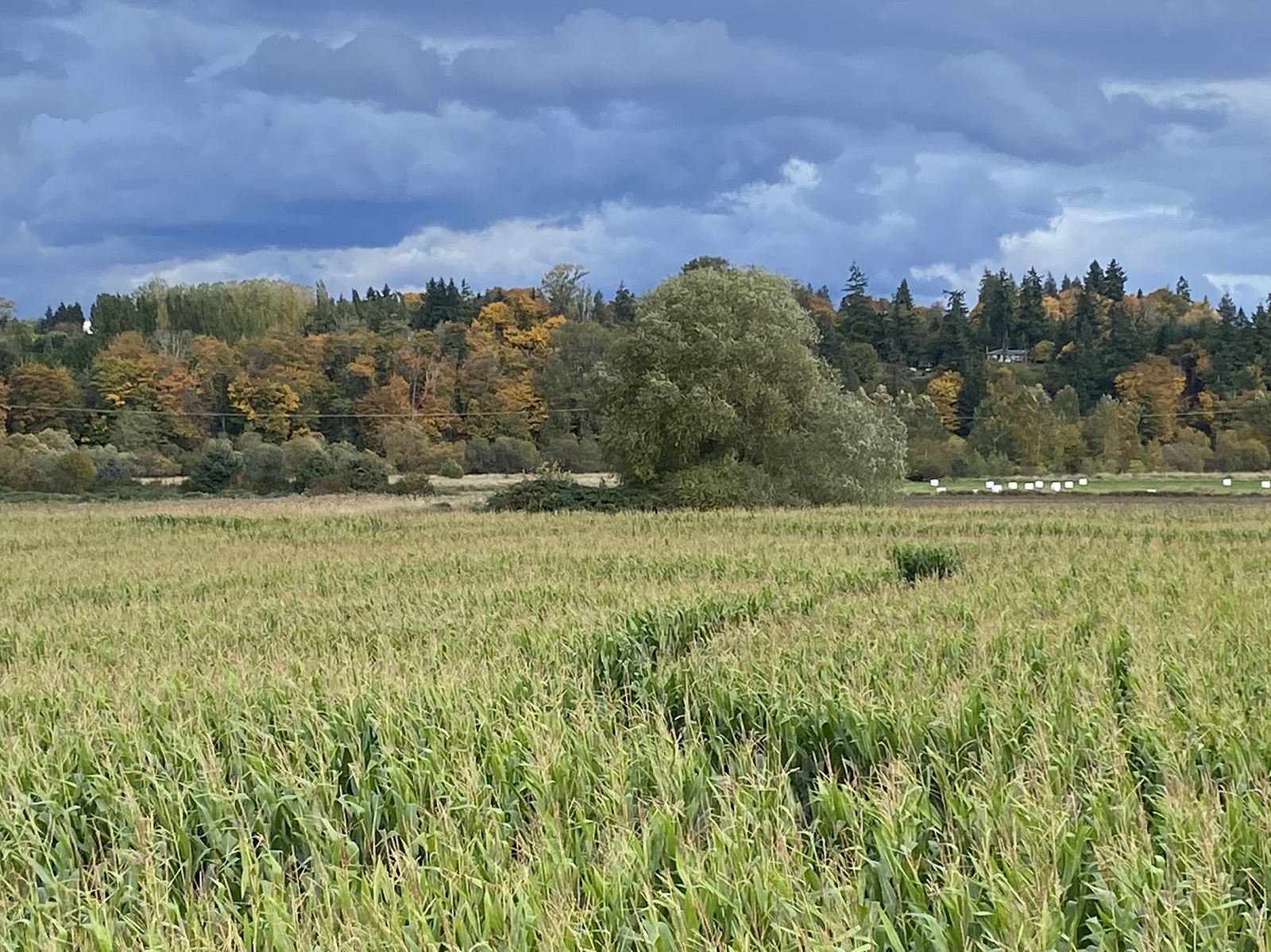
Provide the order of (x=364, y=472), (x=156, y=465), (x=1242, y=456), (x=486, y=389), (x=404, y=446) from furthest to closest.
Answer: (x=486, y=389), (x=1242, y=456), (x=404, y=446), (x=156, y=465), (x=364, y=472)

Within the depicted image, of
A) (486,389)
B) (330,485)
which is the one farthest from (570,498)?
(486,389)

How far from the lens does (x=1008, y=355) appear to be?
146 m

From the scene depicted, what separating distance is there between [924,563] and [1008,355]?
133 meters

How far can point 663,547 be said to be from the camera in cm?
2495

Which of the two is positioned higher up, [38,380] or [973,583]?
[38,380]

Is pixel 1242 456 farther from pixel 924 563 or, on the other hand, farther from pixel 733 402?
pixel 924 563

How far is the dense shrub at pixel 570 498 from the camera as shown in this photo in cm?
4538

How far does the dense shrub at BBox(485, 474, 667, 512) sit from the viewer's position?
4538 cm

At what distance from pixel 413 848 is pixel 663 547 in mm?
19312

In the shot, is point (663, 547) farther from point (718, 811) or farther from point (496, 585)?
point (718, 811)

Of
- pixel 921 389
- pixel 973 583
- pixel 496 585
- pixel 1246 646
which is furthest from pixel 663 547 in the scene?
pixel 921 389

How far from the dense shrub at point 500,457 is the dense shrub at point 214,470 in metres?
20.0

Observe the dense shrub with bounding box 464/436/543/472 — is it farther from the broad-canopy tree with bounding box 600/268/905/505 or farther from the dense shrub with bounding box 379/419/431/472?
the broad-canopy tree with bounding box 600/268/905/505

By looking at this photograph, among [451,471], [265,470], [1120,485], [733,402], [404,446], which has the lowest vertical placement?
[1120,485]
